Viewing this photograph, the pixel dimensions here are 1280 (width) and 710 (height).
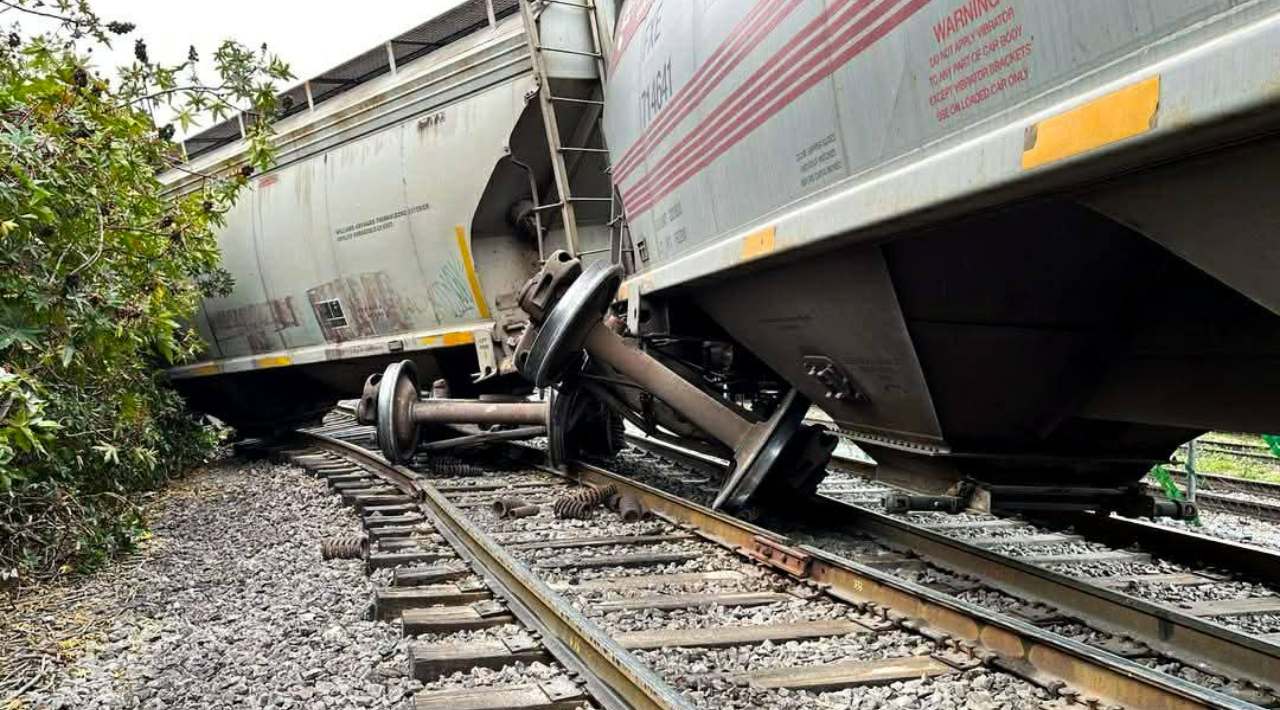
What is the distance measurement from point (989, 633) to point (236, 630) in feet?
9.05

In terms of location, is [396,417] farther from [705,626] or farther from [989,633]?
[989,633]

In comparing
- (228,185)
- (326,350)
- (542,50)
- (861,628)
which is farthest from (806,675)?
(326,350)

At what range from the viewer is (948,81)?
2.53 meters

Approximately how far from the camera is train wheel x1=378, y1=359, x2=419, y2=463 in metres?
7.27

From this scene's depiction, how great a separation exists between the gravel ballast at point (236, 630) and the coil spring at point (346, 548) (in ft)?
0.28

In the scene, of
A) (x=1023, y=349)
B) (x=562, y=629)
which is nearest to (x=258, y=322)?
(x=562, y=629)

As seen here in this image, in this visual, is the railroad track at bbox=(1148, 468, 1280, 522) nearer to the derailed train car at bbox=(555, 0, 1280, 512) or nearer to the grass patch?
the grass patch

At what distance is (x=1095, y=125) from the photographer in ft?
6.38

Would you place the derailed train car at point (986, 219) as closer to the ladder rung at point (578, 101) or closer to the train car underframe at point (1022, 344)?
the train car underframe at point (1022, 344)

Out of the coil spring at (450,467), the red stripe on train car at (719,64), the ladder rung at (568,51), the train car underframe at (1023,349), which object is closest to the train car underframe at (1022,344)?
the train car underframe at (1023,349)

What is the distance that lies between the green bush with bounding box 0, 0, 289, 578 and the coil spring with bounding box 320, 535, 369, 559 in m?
1.25

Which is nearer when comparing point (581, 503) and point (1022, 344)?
point (1022, 344)

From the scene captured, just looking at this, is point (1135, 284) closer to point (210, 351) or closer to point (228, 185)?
point (228, 185)

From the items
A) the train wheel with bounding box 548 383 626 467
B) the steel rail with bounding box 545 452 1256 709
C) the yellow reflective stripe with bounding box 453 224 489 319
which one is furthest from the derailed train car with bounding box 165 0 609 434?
the steel rail with bounding box 545 452 1256 709
